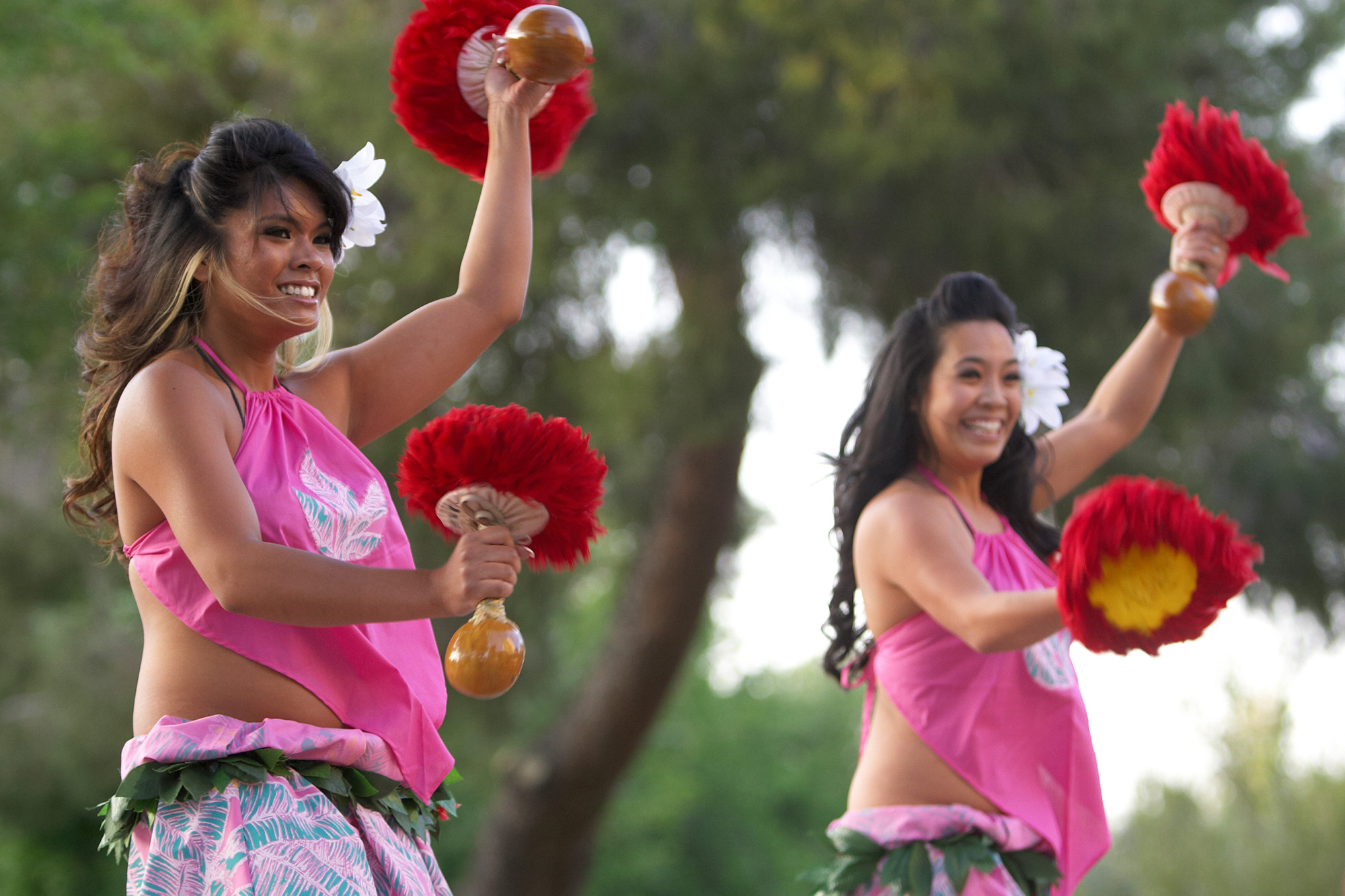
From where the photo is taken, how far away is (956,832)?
2441 mm

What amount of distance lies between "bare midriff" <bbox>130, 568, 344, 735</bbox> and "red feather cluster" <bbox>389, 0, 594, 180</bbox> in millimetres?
832

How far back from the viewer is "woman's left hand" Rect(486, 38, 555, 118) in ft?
6.67

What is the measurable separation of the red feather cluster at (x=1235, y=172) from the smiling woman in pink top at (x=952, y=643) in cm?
47

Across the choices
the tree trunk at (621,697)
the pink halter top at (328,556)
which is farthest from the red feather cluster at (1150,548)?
the tree trunk at (621,697)

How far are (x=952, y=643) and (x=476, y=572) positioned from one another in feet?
4.09

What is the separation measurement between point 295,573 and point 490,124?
819mm

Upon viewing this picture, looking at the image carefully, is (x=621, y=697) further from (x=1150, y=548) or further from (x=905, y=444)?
(x=1150, y=548)

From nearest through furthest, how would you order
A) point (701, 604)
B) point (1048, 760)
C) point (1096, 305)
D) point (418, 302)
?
1. point (1048, 760)
2. point (1096, 305)
3. point (418, 302)
4. point (701, 604)

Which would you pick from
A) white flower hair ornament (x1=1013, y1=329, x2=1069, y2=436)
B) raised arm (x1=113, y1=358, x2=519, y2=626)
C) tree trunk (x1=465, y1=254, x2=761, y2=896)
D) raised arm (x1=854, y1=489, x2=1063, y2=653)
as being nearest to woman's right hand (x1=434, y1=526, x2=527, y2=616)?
raised arm (x1=113, y1=358, x2=519, y2=626)

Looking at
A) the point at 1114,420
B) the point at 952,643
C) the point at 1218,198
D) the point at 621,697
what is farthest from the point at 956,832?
the point at 621,697

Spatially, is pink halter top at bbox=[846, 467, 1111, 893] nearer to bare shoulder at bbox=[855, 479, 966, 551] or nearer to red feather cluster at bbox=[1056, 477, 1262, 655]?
bare shoulder at bbox=[855, 479, 966, 551]

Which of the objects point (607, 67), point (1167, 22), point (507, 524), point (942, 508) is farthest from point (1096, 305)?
point (507, 524)

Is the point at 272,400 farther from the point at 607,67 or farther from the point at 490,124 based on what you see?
the point at 607,67

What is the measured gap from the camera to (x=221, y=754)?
5.43 ft
